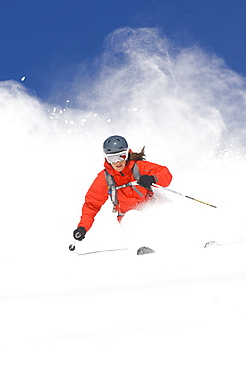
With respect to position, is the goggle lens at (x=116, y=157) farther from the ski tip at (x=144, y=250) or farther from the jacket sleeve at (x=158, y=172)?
the ski tip at (x=144, y=250)

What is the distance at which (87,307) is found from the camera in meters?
1.43

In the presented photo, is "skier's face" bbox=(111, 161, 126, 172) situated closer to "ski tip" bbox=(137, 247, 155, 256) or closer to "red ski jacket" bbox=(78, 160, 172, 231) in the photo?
"red ski jacket" bbox=(78, 160, 172, 231)

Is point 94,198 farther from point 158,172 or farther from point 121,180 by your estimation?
point 158,172

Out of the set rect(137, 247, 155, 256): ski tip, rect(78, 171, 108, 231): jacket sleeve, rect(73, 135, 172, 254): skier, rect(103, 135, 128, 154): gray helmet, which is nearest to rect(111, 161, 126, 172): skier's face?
rect(73, 135, 172, 254): skier

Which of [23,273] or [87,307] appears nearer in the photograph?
[87,307]

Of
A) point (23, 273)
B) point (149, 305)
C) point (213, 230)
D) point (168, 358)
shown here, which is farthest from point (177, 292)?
point (213, 230)

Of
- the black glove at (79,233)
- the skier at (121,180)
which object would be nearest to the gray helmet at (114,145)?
the skier at (121,180)

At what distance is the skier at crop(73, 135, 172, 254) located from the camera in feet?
13.4

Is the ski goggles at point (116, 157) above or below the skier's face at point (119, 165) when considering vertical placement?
above

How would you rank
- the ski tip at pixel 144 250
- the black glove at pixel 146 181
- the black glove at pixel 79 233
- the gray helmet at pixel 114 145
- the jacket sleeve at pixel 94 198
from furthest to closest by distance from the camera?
the jacket sleeve at pixel 94 198 → the black glove at pixel 79 233 → the gray helmet at pixel 114 145 → the black glove at pixel 146 181 → the ski tip at pixel 144 250

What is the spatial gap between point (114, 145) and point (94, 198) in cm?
77

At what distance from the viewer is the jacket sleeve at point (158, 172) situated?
4.08m

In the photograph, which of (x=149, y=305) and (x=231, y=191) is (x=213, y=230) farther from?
(x=231, y=191)

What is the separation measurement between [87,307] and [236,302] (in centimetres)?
58
